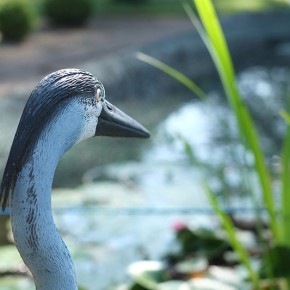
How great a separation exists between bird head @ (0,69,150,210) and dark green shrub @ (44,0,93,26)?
388 inches

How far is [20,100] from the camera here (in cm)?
655

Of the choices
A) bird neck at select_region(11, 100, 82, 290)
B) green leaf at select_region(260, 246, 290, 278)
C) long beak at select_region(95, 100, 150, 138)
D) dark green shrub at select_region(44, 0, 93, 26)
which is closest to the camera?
bird neck at select_region(11, 100, 82, 290)

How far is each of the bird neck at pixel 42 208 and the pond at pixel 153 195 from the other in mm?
1260

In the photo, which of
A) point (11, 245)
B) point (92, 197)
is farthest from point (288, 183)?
point (92, 197)

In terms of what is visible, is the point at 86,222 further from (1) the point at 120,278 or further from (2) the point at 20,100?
(2) the point at 20,100

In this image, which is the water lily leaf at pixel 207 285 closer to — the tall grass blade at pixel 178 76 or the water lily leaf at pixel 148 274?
the water lily leaf at pixel 148 274

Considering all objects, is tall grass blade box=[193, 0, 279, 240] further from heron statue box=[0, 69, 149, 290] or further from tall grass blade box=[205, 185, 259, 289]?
heron statue box=[0, 69, 149, 290]

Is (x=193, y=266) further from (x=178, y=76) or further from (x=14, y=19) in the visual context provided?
(x=14, y=19)

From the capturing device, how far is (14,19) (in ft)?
31.3

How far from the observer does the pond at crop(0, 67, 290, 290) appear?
3648 millimetres

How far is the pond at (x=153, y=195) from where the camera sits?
3.65m

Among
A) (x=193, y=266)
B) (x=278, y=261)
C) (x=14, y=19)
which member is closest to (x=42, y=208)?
(x=278, y=261)

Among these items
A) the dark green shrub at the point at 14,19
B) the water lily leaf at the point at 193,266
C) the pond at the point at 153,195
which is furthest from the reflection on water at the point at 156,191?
the dark green shrub at the point at 14,19

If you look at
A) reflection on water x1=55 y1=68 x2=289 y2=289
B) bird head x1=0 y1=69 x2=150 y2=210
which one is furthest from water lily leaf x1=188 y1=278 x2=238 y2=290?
bird head x1=0 y1=69 x2=150 y2=210
